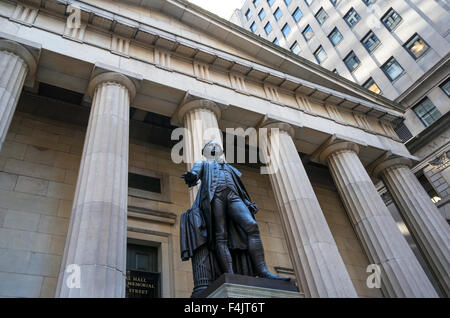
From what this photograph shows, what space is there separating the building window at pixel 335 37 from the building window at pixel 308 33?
281 cm

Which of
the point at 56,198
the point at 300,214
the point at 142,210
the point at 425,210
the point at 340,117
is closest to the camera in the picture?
the point at 300,214

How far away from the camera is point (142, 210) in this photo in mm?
13086

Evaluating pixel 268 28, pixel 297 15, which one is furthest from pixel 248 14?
pixel 297 15

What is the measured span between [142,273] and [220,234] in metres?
6.73

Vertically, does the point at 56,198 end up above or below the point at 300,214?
above

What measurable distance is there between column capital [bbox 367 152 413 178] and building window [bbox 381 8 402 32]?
15.0 metres

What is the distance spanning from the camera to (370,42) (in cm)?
2886

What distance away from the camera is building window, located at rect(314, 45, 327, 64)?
3383 cm

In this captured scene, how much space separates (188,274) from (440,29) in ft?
75.6

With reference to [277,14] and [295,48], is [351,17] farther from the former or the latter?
Result: [277,14]

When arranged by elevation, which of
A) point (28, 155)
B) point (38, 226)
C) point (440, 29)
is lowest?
point (38, 226)

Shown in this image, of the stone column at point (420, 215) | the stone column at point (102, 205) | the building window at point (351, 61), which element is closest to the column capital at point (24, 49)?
the stone column at point (102, 205)
